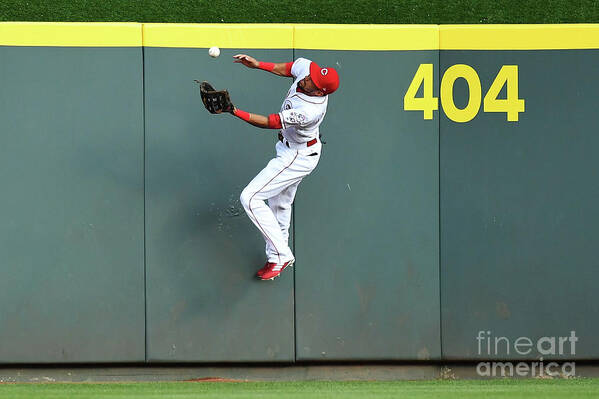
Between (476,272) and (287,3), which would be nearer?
(476,272)

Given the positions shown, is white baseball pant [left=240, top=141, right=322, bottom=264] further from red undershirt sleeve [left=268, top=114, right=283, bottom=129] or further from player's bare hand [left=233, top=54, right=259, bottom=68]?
player's bare hand [left=233, top=54, right=259, bottom=68]

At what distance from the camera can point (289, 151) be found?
6.73 metres

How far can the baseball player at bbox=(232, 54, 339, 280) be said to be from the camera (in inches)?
256

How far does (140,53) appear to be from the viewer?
23.0ft

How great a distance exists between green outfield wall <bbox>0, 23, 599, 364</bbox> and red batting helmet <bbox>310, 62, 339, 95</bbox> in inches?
23.7

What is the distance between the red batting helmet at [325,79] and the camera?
645 cm

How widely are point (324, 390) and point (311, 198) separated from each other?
1.48 meters

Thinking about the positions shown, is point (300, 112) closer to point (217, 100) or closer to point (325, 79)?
point (325, 79)

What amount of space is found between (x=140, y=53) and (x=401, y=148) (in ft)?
6.99

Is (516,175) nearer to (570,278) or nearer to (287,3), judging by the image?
(570,278)

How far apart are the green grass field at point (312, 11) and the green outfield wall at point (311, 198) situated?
700 millimetres

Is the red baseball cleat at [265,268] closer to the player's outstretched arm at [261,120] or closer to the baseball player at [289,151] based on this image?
the baseball player at [289,151]

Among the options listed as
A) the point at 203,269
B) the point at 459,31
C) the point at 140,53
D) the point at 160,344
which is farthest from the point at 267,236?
the point at 459,31

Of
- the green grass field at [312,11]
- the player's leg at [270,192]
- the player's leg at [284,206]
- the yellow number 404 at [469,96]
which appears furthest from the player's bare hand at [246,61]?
the yellow number 404 at [469,96]
